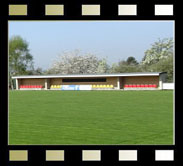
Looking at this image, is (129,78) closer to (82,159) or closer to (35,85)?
(35,85)

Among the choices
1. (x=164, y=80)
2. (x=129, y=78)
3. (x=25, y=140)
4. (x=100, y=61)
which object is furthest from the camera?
(x=100, y=61)

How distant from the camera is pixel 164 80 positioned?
3897cm

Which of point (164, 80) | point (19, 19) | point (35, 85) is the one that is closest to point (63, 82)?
point (35, 85)

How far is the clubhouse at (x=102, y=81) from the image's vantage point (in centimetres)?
3953

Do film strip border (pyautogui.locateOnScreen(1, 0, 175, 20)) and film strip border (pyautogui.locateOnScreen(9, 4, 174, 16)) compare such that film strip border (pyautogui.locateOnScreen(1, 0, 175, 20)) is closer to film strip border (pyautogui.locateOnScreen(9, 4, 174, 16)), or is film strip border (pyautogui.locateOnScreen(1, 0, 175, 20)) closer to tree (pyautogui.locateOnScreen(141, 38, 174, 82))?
film strip border (pyautogui.locateOnScreen(9, 4, 174, 16))

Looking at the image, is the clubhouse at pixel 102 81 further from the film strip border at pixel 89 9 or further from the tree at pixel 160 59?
the film strip border at pixel 89 9

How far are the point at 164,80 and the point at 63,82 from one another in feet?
46.3

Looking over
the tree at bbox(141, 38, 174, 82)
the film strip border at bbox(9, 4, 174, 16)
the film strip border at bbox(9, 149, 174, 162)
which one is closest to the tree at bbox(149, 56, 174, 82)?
the tree at bbox(141, 38, 174, 82)

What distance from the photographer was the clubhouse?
39531 mm

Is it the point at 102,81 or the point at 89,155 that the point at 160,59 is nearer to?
the point at 102,81

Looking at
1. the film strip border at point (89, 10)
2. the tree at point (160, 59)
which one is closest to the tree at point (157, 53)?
the tree at point (160, 59)

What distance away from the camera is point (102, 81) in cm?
4209

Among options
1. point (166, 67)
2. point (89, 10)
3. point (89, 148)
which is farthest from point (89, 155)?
point (166, 67)
